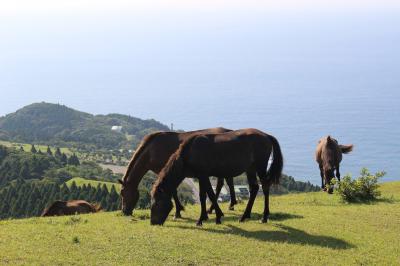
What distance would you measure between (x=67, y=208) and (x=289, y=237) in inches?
433

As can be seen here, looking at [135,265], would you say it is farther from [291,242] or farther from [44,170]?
[44,170]

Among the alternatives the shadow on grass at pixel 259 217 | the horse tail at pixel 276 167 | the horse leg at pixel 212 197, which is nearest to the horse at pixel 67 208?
the shadow on grass at pixel 259 217

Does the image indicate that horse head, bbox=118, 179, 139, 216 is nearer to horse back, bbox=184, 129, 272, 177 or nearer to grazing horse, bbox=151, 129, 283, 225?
grazing horse, bbox=151, 129, 283, 225

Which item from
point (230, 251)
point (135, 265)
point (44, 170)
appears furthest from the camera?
point (44, 170)

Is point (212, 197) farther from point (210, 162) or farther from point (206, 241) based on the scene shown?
point (206, 241)

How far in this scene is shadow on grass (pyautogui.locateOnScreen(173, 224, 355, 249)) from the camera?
46.5ft

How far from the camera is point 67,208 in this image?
863 inches

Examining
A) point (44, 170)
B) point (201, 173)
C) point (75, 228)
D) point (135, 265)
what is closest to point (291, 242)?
point (201, 173)

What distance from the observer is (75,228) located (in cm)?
1503

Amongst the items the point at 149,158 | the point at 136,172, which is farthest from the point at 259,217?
the point at 136,172

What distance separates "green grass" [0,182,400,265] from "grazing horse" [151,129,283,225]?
0.94 meters

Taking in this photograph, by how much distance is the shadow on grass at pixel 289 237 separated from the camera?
46.5 feet

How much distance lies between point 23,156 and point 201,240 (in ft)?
576

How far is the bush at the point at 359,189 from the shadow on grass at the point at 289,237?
7824 mm
